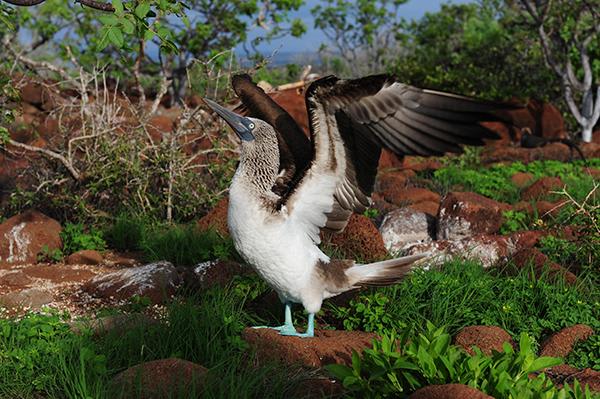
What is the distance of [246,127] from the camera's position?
4238 millimetres

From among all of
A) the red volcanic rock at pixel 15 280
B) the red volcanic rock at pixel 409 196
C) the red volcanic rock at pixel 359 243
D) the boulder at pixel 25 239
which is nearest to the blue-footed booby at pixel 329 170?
the red volcanic rock at pixel 359 243

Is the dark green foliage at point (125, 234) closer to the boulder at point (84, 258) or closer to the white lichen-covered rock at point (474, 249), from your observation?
the boulder at point (84, 258)

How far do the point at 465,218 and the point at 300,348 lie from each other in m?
2.99

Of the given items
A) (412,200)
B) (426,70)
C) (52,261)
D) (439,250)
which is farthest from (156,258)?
(426,70)

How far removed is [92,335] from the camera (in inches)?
162

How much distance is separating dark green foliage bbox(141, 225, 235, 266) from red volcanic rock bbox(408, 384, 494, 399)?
2.81m

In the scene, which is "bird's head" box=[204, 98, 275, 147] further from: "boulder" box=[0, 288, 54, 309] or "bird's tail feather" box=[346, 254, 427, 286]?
"boulder" box=[0, 288, 54, 309]

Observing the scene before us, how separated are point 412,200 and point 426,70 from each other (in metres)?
7.97

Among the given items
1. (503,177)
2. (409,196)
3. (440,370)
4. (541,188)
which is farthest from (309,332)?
(503,177)

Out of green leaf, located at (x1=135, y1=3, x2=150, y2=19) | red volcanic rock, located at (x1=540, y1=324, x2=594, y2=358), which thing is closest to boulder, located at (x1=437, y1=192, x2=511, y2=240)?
red volcanic rock, located at (x1=540, y1=324, x2=594, y2=358)

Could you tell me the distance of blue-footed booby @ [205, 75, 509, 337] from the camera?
3.94 meters

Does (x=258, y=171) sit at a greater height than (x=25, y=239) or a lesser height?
greater

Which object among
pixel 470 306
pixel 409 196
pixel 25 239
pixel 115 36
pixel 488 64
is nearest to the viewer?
pixel 115 36

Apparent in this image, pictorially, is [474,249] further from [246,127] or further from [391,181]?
[391,181]
